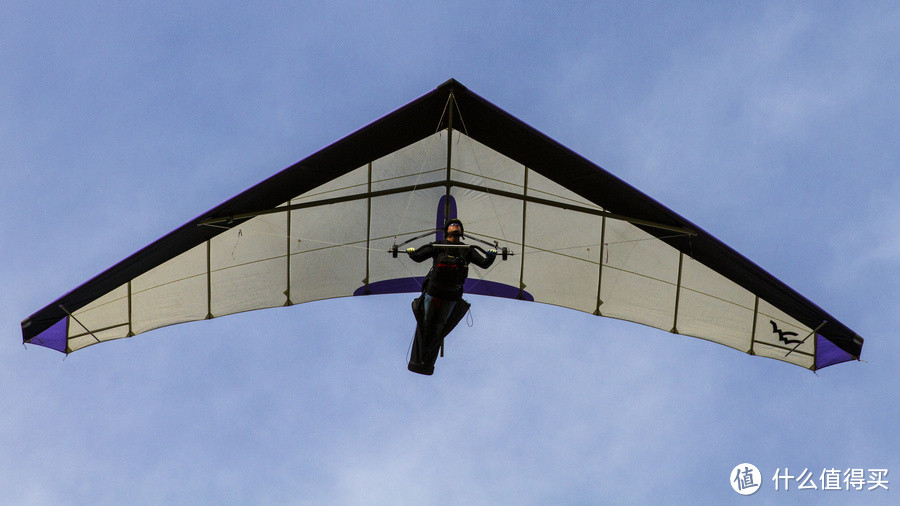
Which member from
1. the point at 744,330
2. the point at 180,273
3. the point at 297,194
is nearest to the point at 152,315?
the point at 180,273

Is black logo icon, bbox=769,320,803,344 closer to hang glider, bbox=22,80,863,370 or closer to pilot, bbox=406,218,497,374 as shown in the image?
hang glider, bbox=22,80,863,370

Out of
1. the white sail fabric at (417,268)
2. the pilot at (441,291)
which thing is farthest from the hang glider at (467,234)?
the pilot at (441,291)

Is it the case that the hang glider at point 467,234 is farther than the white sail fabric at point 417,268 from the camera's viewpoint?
No

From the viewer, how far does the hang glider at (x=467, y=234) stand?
20078mm

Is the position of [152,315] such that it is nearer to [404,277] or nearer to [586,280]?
[404,277]

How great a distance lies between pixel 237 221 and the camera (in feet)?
69.3

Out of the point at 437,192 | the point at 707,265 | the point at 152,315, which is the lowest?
the point at 152,315

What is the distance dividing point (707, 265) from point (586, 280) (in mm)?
2893

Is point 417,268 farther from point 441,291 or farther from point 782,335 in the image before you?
point 782,335

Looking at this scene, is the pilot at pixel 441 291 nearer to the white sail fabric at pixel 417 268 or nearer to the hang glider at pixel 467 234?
the hang glider at pixel 467 234

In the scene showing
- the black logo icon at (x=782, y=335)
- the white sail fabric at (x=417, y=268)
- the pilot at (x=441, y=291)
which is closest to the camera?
the pilot at (x=441, y=291)

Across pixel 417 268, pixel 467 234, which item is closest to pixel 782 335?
pixel 467 234

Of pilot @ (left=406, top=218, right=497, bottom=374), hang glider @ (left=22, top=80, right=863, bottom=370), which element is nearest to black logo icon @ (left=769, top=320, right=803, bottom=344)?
hang glider @ (left=22, top=80, right=863, bottom=370)

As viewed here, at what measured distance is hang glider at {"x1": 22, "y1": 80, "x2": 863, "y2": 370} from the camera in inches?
790
